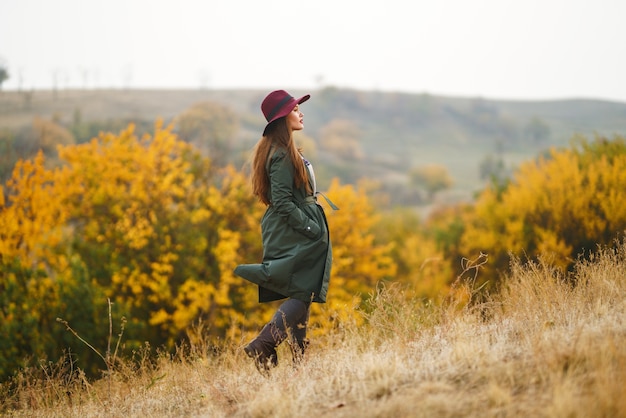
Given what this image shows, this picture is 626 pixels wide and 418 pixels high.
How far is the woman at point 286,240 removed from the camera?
3.78 metres

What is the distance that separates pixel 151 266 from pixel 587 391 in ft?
50.3

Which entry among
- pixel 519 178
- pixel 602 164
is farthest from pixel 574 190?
pixel 519 178

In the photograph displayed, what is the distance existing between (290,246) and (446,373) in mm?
1329

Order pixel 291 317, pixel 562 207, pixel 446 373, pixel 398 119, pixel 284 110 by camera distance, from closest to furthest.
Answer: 1. pixel 446 373
2. pixel 291 317
3. pixel 284 110
4. pixel 562 207
5. pixel 398 119

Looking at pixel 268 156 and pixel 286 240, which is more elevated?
pixel 268 156

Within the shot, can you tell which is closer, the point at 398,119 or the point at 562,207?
the point at 562,207

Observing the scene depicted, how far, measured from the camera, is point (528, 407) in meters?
2.59

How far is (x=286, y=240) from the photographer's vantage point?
3.85 m

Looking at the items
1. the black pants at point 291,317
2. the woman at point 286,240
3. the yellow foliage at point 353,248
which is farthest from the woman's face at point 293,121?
the yellow foliage at point 353,248

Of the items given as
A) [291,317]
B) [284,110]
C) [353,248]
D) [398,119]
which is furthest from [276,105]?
[398,119]

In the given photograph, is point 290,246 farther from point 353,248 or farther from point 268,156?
point 353,248

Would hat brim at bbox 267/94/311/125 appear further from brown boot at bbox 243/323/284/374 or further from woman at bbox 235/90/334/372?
brown boot at bbox 243/323/284/374

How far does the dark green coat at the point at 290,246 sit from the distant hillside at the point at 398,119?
2701 inches

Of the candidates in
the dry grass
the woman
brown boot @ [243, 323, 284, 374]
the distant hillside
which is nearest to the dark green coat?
the woman
